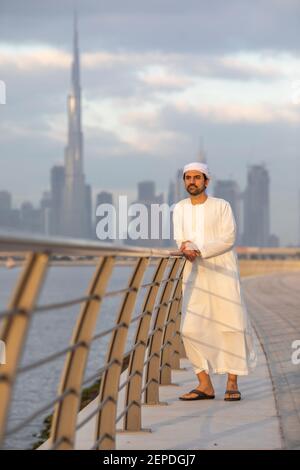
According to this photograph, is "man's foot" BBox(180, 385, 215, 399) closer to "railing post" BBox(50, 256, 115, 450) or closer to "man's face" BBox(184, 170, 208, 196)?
"man's face" BBox(184, 170, 208, 196)

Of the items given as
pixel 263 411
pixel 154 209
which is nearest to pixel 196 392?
pixel 263 411

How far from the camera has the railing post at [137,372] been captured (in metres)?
7.13

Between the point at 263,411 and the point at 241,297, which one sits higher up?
the point at 241,297

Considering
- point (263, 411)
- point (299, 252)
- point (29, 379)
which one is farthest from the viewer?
point (299, 252)

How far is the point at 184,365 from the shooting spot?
12.0m

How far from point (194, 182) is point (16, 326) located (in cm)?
521

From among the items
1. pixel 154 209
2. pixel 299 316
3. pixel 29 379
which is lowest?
pixel 29 379

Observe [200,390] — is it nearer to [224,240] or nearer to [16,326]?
[224,240]

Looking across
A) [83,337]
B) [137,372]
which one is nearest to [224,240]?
[137,372]

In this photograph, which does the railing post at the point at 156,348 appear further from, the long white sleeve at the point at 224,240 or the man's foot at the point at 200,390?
the long white sleeve at the point at 224,240
